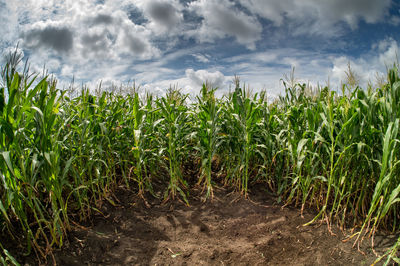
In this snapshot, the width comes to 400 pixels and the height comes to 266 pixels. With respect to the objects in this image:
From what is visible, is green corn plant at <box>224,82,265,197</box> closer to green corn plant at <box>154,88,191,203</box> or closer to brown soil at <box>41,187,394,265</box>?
brown soil at <box>41,187,394,265</box>

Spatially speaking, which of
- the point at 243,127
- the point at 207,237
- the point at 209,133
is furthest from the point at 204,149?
the point at 207,237

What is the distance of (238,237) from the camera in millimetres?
2725

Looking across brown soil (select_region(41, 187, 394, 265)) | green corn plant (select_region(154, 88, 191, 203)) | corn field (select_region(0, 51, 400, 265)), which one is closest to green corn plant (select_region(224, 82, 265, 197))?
corn field (select_region(0, 51, 400, 265))

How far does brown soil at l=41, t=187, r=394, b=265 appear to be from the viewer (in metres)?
2.36

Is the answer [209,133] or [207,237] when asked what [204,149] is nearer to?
[209,133]

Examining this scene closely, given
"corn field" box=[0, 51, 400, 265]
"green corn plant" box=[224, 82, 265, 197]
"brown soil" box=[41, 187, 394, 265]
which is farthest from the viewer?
"green corn plant" box=[224, 82, 265, 197]

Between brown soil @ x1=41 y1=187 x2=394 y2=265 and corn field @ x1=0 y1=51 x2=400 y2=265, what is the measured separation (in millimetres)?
136

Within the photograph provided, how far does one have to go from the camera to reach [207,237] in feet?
8.95

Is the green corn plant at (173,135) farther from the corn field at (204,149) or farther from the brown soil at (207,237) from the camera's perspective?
the brown soil at (207,237)

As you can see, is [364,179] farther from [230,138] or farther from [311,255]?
[230,138]

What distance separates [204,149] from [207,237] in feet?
3.57

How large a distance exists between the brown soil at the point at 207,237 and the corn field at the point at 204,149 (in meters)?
0.14

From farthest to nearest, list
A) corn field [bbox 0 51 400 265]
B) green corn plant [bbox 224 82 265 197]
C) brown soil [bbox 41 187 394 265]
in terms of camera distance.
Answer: green corn plant [bbox 224 82 265 197]
brown soil [bbox 41 187 394 265]
corn field [bbox 0 51 400 265]

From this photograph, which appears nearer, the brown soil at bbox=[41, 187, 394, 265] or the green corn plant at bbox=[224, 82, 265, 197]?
the brown soil at bbox=[41, 187, 394, 265]
